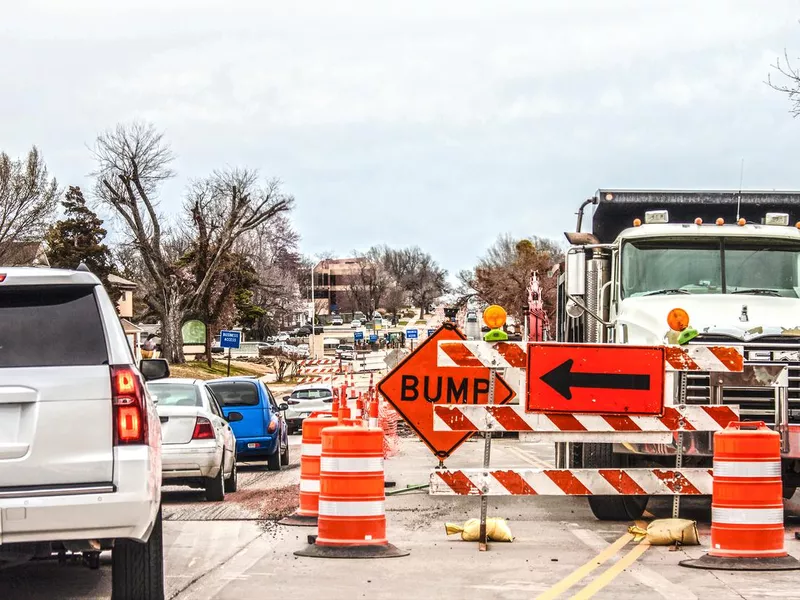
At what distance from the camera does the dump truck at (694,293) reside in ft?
41.2

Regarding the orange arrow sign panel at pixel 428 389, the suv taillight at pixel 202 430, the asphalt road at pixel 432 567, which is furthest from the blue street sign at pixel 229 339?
the orange arrow sign panel at pixel 428 389

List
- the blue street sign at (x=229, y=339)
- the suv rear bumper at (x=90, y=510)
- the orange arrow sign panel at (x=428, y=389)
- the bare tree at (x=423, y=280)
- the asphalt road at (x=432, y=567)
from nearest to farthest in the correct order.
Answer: the suv rear bumper at (x=90, y=510) → the asphalt road at (x=432, y=567) → the orange arrow sign panel at (x=428, y=389) → the blue street sign at (x=229, y=339) → the bare tree at (x=423, y=280)

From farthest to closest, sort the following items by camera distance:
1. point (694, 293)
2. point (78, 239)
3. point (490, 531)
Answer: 1. point (78, 239)
2. point (694, 293)
3. point (490, 531)

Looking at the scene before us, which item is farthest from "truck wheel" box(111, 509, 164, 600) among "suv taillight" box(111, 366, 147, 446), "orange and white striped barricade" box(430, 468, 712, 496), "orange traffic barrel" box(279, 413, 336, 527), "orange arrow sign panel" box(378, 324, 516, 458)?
"orange traffic barrel" box(279, 413, 336, 527)

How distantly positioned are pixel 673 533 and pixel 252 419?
448 inches

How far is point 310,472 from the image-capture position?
12.7 meters

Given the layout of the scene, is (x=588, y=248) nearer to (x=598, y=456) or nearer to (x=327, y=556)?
(x=598, y=456)

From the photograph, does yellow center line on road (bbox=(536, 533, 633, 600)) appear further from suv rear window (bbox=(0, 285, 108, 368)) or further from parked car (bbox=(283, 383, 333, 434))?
parked car (bbox=(283, 383, 333, 434))

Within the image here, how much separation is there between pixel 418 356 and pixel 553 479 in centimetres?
186

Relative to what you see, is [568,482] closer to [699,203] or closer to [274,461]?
[699,203]

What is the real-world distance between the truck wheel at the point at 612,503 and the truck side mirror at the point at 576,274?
166 centimetres

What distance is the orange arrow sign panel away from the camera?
12016 mm

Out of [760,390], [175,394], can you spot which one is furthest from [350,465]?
[175,394]

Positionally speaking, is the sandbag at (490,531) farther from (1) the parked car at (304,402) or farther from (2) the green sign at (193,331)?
(2) the green sign at (193,331)
